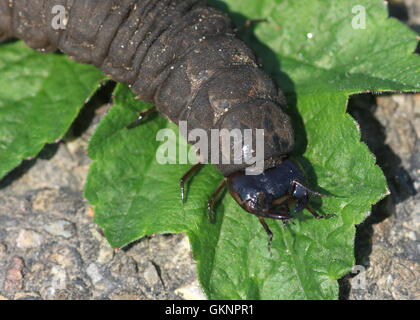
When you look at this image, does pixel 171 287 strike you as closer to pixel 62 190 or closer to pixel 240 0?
pixel 62 190

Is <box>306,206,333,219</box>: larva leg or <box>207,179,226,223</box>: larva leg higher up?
<box>306,206,333,219</box>: larva leg

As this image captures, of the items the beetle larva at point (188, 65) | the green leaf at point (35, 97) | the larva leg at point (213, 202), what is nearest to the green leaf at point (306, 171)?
the larva leg at point (213, 202)

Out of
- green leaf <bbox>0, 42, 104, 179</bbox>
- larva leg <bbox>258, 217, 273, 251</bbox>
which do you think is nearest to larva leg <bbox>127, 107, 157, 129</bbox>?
green leaf <bbox>0, 42, 104, 179</bbox>

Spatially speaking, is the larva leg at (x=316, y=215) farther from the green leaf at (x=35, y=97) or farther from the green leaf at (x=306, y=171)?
the green leaf at (x=35, y=97)

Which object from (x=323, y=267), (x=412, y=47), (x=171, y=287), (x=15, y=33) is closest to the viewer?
(x=323, y=267)

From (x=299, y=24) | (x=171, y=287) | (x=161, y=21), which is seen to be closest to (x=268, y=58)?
(x=299, y=24)

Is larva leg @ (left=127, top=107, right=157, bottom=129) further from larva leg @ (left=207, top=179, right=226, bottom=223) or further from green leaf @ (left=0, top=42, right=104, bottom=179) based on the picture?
larva leg @ (left=207, top=179, right=226, bottom=223)

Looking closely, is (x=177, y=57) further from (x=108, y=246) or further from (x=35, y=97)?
(x=108, y=246)
